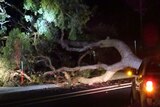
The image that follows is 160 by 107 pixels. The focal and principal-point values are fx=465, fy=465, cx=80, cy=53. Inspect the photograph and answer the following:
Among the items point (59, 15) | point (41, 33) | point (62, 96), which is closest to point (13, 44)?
point (41, 33)

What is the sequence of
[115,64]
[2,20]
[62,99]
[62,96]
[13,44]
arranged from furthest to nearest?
[2,20] < [13,44] < [115,64] < [62,96] < [62,99]

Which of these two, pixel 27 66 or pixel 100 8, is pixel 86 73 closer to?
pixel 27 66

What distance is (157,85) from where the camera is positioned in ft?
35.8

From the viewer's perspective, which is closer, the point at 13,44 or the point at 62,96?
the point at 62,96

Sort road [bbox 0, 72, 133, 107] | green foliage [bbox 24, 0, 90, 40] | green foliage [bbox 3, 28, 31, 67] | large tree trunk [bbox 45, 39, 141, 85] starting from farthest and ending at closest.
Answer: green foliage [bbox 24, 0, 90, 40]
green foliage [bbox 3, 28, 31, 67]
large tree trunk [bbox 45, 39, 141, 85]
road [bbox 0, 72, 133, 107]

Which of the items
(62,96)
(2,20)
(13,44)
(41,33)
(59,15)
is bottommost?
(62,96)

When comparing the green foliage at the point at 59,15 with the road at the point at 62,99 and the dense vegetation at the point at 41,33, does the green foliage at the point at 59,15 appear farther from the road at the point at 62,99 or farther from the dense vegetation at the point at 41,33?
the road at the point at 62,99

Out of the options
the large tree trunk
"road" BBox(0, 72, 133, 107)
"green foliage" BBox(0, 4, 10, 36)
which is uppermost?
"green foliage" BBox(0, 4, 10, 36)

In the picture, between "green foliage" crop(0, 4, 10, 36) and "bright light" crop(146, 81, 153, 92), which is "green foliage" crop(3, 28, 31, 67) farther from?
"bright light" crop(146, 81, 153, 92)

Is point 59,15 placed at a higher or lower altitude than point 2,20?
higher

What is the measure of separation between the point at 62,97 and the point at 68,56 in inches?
398

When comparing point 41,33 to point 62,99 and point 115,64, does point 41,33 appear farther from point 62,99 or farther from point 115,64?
point 62,99

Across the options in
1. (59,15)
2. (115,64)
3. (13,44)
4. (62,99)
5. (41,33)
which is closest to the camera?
(62,99)

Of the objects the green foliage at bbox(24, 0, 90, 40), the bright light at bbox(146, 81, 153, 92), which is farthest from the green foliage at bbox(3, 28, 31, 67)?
the bright light at bbox(146, 81, 153, 92)
